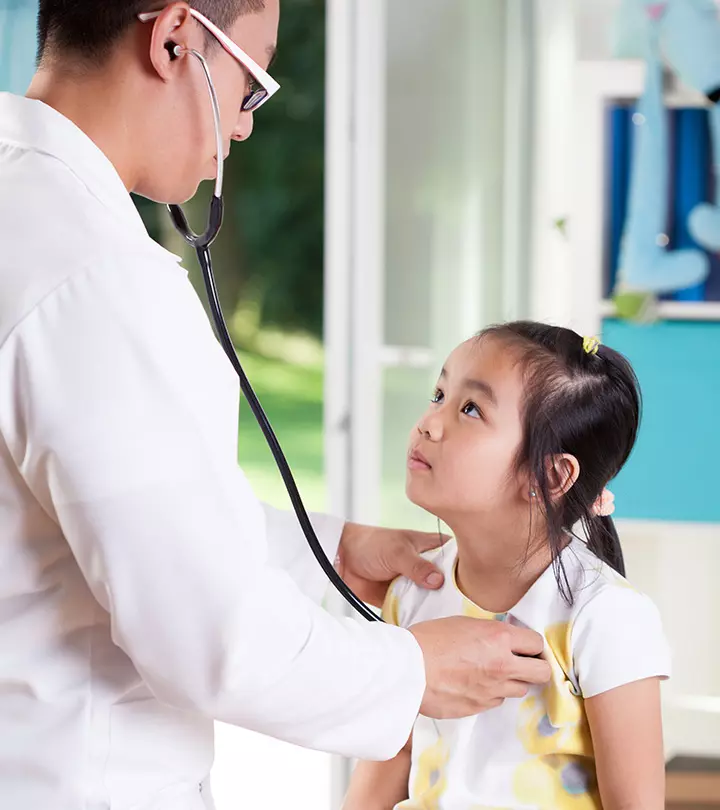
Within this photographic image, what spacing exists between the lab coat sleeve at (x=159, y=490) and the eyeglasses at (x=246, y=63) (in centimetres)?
27

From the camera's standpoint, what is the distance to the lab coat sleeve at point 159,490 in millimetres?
791

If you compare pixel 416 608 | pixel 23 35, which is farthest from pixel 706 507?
pixel 23 35

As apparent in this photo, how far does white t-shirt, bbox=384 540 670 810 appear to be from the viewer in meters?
1.15

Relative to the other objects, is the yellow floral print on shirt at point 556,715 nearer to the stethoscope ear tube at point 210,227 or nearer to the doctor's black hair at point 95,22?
the stethoscope ear tube at point 210,227

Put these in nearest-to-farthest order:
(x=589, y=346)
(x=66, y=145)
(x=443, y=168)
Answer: (x=66, y=145) → (x=589, y=346) → (x=443, y=168)

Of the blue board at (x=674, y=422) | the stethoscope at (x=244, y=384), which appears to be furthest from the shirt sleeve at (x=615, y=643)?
the blue board at (x=674, y=422)

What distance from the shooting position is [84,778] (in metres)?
0.88

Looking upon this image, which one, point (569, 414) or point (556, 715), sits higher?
point (569, 414)

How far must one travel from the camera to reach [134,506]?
0.79 metres

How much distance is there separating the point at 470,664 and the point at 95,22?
0.69 metres

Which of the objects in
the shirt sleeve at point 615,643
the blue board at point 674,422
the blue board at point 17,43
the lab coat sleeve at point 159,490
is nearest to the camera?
the lab coat sleeve at point 159,490

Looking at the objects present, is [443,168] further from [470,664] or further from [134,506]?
[134,506]

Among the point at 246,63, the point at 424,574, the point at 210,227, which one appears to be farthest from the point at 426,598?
the point at 246,63

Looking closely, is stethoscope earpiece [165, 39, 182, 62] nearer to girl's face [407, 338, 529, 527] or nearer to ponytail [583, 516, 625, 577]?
girl's face [407, 338, 529, 527]
